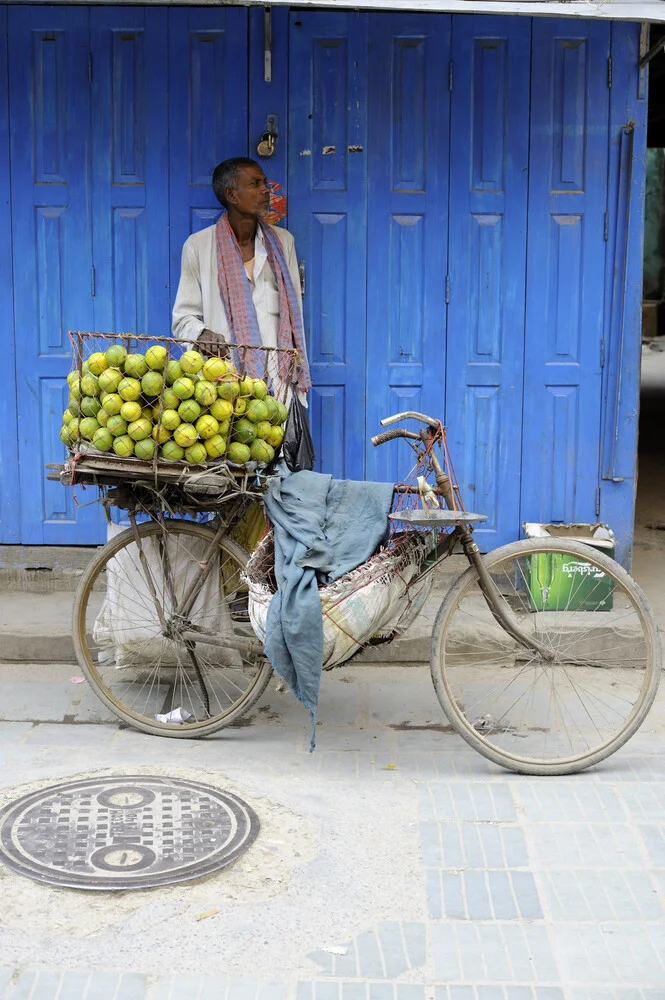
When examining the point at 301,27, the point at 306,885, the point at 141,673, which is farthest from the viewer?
the point at 301,27

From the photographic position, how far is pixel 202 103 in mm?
5961

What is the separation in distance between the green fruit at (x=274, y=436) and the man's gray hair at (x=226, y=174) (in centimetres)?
162

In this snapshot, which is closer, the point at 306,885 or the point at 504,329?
the point at 306,885

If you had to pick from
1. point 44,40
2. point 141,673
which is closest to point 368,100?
point 44,40

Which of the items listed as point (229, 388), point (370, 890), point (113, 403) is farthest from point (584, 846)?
point (113, 403)

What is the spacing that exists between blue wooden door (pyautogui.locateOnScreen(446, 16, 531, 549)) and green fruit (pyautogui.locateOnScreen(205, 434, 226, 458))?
2.05 metres

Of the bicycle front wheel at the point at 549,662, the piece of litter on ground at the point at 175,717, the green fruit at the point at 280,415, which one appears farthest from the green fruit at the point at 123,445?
the bicycle front wheel at the point at 549,662

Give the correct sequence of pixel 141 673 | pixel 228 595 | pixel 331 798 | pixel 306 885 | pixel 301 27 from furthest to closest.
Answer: pixel 301 27 → pixel 141 673 → pixel 228 595 → pixel 331 798 → pixel 306 885

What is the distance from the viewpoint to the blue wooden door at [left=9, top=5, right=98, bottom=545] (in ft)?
19.6

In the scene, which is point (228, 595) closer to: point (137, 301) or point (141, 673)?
point (141, 673)

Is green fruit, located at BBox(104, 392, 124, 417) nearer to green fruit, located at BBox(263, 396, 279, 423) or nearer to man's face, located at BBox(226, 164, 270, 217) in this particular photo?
green fruit, located at BBox(263, 396, 279, 423)

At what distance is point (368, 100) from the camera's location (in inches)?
235

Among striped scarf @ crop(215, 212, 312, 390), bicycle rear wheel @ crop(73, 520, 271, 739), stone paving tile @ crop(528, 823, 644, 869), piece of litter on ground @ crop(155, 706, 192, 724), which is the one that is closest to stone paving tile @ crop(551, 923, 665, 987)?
stone paving tile @ crop(528, 823, 644, 869)

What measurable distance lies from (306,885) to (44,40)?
443 centimetres
